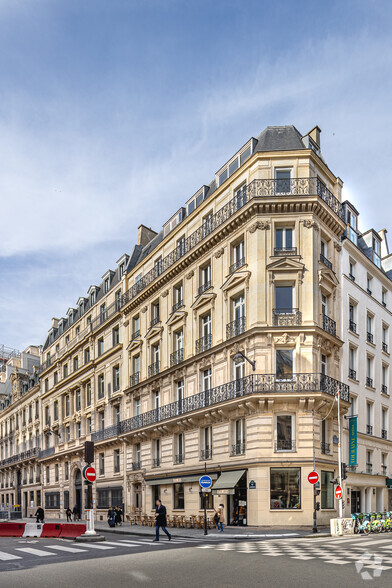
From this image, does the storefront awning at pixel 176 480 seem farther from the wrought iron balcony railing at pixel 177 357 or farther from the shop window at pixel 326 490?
the wrought iron balcony railing at pixel 177 357

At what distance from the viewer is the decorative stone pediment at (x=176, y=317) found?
35.8 m

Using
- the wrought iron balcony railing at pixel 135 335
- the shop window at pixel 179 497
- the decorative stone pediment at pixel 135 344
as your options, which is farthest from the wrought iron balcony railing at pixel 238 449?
the wrought iron balcony railing at pixel 135 335

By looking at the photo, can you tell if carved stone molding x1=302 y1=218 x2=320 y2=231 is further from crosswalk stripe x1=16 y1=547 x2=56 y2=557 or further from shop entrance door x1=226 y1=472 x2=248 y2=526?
crosswalk stripe x1=16 y1=547 x2=56 y2=557

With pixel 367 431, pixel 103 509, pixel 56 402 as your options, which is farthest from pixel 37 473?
pixel 367 431

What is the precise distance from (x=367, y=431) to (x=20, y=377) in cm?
5234

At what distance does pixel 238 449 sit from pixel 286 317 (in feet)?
23.0

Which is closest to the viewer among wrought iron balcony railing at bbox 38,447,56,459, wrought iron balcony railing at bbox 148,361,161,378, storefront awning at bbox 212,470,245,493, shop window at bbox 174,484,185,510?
storefront awning at bbox 212,470,245,493

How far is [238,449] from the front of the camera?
96.3 feet

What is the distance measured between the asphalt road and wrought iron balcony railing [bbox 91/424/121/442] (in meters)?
24.3

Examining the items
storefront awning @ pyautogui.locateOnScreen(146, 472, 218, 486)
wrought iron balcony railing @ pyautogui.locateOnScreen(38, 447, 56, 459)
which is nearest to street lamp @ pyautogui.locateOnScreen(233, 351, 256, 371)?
storefront awning @ pyautogui.locateOnScreen(146, 472, 218, 486)

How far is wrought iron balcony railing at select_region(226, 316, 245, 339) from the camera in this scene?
97.8 feet

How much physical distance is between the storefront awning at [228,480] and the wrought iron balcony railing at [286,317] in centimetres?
728

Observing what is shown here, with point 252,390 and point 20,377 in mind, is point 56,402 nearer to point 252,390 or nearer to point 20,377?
point 20,377

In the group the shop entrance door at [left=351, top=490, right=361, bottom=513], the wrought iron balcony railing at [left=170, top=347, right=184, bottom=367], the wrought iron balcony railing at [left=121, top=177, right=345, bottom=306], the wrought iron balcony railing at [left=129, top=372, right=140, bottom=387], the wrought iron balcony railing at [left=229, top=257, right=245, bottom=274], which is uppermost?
the wrought iron balcony railing at [left=121, top=177, right=345, bottom=306]
